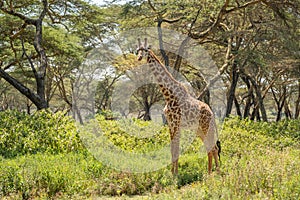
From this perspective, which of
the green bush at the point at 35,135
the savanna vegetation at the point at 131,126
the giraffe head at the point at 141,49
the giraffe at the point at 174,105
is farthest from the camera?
the green bush at the point at 35,135

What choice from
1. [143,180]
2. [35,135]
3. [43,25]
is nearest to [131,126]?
[35,135]

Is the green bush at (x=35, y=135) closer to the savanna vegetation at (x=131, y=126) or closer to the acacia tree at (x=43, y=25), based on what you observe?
the savanna vegetation at (x=131, y=126)

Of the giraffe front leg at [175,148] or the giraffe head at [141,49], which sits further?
the giraffe front leg at [175,148]

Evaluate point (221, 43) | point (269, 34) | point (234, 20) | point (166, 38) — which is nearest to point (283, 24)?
point (269, 34)

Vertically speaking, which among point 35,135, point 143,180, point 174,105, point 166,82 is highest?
point 166,82

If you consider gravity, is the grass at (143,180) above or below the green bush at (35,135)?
below

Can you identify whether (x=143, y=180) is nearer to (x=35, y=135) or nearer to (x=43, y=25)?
(x=35, y=135)

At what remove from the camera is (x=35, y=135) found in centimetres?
859

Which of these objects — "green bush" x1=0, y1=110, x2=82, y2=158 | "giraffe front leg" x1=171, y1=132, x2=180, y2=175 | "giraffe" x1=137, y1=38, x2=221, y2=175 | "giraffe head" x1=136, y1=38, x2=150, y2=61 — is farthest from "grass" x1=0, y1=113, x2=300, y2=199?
"giraffe head" x1=136, y1=38, x2=150, y2=61

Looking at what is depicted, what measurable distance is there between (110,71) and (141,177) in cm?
1669

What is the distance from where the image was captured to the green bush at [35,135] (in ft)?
26.6

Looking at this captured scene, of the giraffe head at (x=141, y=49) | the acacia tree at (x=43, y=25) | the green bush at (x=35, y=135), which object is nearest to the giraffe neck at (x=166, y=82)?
the giraffe head at (x=141, y=49)

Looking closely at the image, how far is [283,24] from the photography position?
13.8m

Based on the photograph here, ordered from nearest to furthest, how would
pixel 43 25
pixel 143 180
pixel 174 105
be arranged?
pixel 143 180 < pixel 174 105 < pixel 43 25
